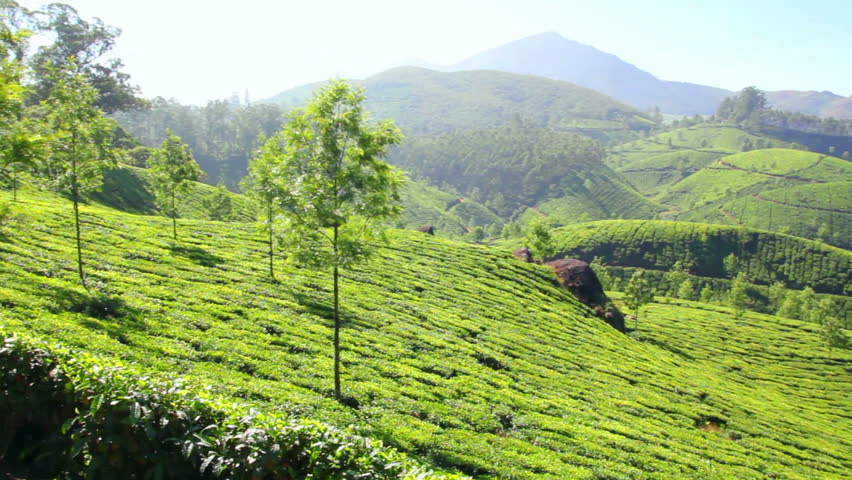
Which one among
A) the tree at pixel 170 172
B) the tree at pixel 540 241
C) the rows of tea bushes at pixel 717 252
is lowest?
the rows of tea bushes at pixel 717 252

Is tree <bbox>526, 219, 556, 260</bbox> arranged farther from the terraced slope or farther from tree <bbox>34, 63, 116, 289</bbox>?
tree <bbox>34, 63, 116, 289</bbox>

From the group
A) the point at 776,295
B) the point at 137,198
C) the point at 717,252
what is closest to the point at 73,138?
the point at 137,198

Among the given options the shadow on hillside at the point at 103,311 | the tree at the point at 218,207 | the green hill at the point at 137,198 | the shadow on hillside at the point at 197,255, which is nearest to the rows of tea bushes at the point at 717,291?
the tree at the point at 218,207

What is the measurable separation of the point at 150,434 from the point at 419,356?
1886cm

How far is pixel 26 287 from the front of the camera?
2094cm

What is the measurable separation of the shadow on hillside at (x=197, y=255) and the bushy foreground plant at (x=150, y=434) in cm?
2429

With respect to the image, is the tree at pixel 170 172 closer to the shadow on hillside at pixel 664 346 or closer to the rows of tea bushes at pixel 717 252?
the shadow on hillside at pixel 664 346

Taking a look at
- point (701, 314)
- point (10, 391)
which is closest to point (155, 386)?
point (10, 391)

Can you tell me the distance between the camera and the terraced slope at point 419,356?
1831 centimetres

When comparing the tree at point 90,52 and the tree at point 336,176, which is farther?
the tree at point 90,52

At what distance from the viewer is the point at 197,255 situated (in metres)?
35.3

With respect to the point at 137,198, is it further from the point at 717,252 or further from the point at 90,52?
the point at 717,252

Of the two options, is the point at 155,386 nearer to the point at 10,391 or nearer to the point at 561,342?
the point at 10,391

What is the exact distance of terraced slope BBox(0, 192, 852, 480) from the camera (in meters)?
18.3
